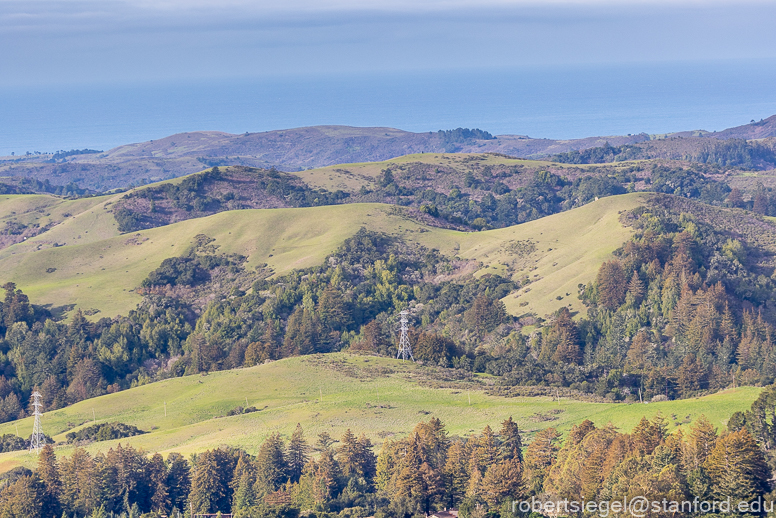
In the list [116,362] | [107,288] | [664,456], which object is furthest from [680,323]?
[107,288]

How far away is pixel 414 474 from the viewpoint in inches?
2032

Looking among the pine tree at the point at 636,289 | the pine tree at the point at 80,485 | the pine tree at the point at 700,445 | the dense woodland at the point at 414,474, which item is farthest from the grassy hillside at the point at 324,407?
the pine tree at the point at 636,289

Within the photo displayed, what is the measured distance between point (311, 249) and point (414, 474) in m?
87.3

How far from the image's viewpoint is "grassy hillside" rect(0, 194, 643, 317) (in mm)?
119438

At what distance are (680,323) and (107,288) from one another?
3040 inches

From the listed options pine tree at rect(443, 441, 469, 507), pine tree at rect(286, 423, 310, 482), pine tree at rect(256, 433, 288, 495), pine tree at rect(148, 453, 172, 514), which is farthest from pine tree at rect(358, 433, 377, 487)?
pine tree at rect(148, 453, 172, 514)

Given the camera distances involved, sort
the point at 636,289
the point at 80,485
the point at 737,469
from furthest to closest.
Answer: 1. the point at 636,289
2. the point at 80,485
3. the point at 737,469

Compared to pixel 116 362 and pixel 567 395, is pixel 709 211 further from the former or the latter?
pixel 116 362

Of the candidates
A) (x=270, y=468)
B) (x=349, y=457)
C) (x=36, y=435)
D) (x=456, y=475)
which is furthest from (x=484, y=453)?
(x=36, y=435)

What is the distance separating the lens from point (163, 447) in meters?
66.2

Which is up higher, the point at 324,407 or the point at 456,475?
the point at 324,407

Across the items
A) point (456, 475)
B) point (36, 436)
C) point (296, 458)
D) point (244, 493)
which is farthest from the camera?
point (36, 436)

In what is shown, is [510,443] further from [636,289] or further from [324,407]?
[636,289]

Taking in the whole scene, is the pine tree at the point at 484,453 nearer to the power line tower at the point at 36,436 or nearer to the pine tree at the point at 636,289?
the power line tower at the point at 36,436
